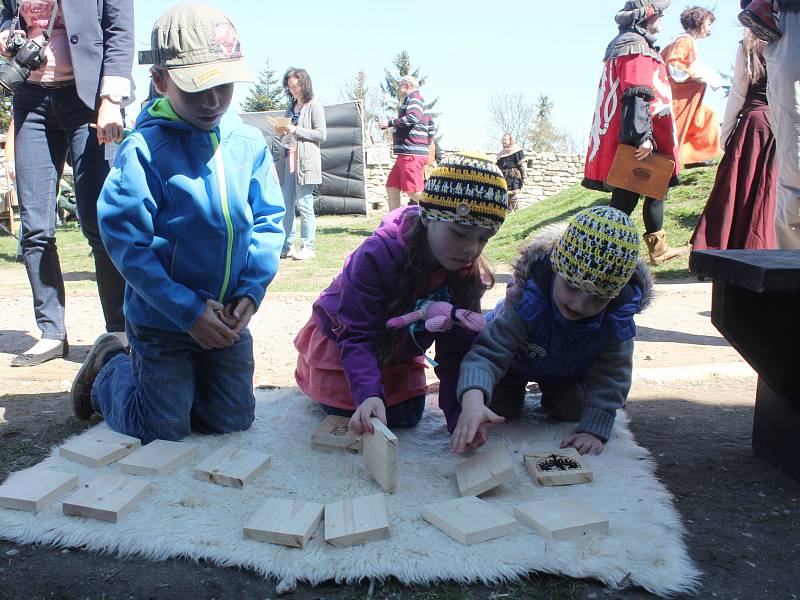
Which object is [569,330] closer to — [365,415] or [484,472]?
[484,472]

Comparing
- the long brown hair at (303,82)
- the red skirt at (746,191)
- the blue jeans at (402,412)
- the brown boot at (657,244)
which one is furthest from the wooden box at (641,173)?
the long brown hair at (303,82)

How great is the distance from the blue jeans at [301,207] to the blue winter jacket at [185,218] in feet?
18.0

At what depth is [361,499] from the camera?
2.01m

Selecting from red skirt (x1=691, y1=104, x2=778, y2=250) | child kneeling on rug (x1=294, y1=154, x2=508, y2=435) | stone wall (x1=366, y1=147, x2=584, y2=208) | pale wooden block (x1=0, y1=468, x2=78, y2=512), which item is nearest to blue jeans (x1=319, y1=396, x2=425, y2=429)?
child kneeling on rug (x1=294, y1=154, x2=508, y2=435)

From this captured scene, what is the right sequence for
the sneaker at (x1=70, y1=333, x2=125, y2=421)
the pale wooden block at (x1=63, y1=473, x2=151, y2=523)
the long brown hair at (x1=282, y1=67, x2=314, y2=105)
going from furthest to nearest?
the long brown hair at (x1=282, y1=67, x2=314, y2=105), the sneaker at (x1=70, y1=333, x2=125, y2=421), the pale wooden block at (x1=63, y1=473, x2=151, y2=523)

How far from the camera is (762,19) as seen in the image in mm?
3412

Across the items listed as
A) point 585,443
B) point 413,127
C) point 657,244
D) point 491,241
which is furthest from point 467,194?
point 491,241

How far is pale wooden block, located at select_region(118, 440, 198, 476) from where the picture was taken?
7.28 ft

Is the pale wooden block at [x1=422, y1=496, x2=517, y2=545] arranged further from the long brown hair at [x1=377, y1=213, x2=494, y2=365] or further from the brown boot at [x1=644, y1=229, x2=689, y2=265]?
the brown boot at [x1=644, y1=229, x2=689, y2=265]

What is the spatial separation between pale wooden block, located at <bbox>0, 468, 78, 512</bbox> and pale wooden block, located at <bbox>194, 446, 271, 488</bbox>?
379mm

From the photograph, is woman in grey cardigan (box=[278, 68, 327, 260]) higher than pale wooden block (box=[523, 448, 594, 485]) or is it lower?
higher

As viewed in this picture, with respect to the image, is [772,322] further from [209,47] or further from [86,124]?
[86,124]

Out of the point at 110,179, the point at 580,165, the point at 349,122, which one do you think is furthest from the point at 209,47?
the point at 580,165

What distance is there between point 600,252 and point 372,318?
82cm
